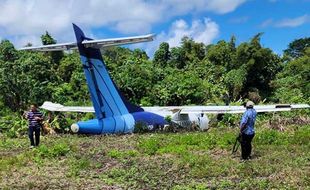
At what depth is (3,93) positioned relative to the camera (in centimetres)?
3059

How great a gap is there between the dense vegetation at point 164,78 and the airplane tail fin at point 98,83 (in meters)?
4.63

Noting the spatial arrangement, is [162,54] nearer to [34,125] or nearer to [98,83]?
[98,83]

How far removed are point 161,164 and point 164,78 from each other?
2145cm

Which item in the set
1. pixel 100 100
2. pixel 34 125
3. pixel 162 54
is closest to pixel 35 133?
pixel 34 125

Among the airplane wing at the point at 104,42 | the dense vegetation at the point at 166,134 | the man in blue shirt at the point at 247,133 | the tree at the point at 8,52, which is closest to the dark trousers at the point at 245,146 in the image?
the man in blue shirt at the point at 247,133

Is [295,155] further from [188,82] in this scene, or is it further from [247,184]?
[188,82]

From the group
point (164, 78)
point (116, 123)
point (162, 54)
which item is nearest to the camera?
point (116, 123)

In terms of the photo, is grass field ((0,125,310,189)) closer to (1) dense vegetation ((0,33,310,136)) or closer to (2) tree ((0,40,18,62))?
(1) dense vegetation ((0,33,310,136))

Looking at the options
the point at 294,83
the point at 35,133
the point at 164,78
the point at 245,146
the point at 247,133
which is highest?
the point at 164,78

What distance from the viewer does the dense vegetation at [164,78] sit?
102 ft

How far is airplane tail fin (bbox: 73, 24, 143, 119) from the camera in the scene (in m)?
20.4

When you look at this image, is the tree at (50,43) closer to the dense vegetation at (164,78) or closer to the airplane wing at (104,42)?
the dense vegetation at (164,78)

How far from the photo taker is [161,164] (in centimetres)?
1405

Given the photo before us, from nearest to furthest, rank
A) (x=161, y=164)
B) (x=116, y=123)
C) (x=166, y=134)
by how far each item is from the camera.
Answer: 1. (x=161, y=164)
2. (x=116, y=123)
3. (x=166, y=134)
